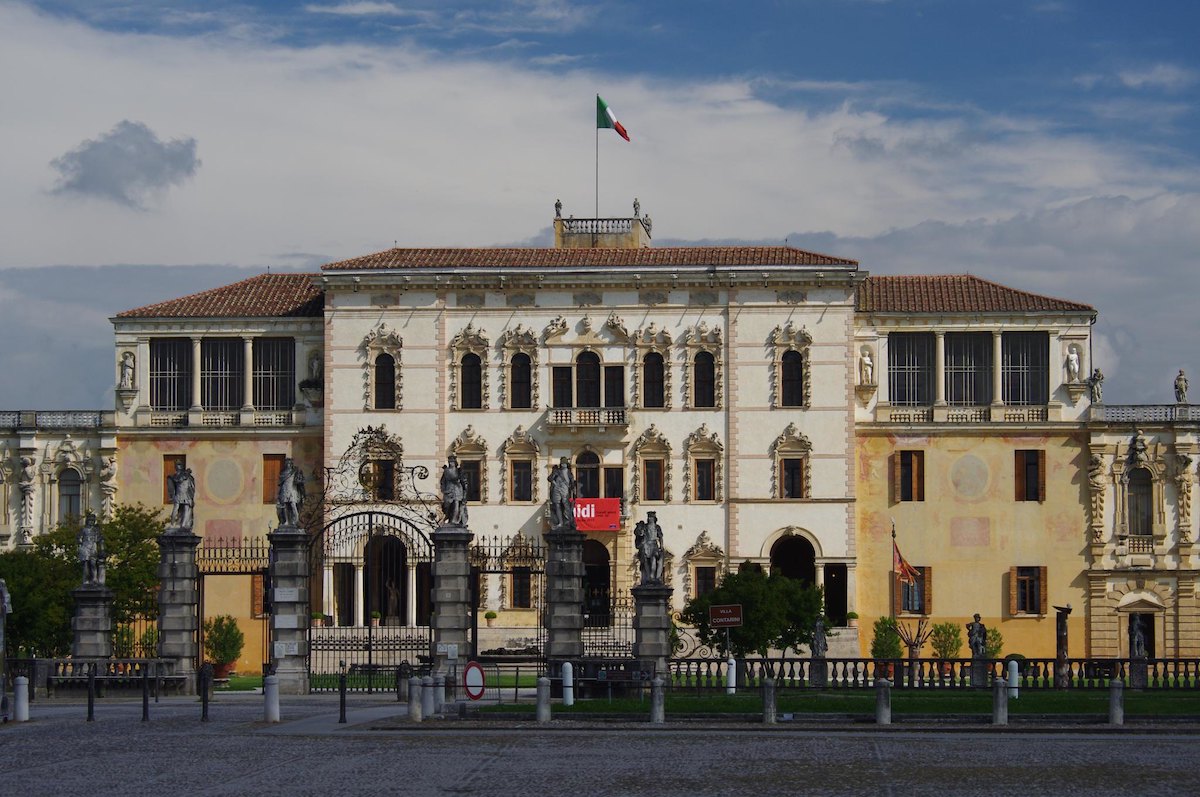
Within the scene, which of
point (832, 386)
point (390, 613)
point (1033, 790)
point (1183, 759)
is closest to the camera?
point (1033, 790)

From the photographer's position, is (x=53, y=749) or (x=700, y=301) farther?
(x=700, y=301)

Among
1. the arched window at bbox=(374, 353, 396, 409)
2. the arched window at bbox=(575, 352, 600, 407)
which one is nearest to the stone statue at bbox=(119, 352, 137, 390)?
the arched window at bbox=(374, 353, 396, 409)

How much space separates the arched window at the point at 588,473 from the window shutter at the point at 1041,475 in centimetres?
1484

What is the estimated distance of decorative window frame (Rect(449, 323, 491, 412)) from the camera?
236 feet

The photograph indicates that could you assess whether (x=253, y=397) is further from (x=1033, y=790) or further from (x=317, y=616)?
(x=1033, y=790)

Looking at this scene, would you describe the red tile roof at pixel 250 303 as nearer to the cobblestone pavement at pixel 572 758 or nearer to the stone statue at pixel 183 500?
the stone statue at pixel 183 500

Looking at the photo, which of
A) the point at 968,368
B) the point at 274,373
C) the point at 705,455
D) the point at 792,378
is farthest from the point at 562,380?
the point at 968,368

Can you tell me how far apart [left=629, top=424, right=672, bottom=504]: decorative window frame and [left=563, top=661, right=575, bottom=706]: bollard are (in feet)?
99.4

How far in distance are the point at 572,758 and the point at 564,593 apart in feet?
45.8

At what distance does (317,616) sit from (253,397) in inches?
418

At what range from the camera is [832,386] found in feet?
A: 233

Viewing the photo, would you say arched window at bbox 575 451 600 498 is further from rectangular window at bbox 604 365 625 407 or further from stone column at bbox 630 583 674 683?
stone column at bbox 630 583 674 683

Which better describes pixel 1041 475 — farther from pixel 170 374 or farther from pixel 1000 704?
pixel 1000 704

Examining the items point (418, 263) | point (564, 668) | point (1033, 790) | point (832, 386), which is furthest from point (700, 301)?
point (1033, 790)
